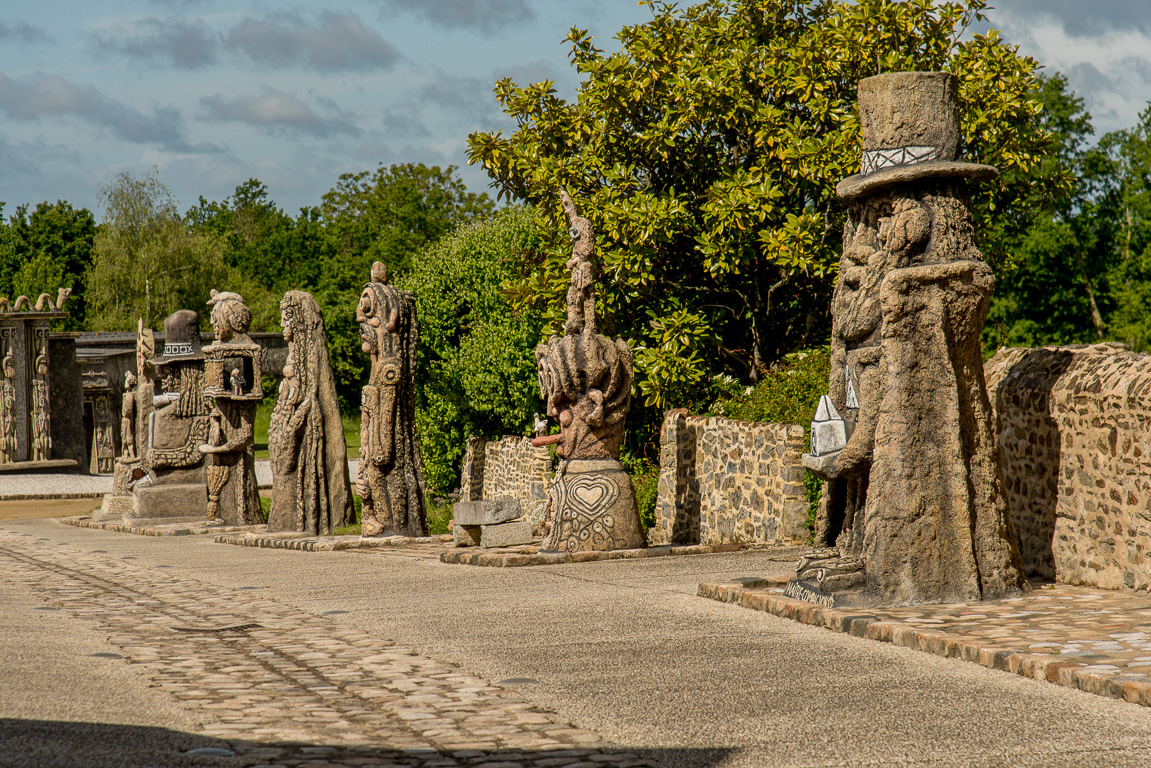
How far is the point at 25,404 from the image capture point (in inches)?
1216

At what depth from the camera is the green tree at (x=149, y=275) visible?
43.5 metres

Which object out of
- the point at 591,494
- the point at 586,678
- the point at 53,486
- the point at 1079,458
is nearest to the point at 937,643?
the point at 586,678

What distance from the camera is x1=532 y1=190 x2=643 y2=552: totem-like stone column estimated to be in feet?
34.6

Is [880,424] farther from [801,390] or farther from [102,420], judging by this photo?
[102,420]

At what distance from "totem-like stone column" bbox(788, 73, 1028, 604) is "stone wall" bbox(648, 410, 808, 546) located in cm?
420

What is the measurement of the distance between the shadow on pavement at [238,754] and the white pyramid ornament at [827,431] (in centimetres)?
365

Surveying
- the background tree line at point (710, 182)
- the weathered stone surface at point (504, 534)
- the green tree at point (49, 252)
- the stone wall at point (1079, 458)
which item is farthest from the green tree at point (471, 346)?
the green tree at point (49, 252)

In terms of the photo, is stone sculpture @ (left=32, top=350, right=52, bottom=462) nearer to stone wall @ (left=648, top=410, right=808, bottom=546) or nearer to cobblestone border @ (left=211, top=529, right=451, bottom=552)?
cobblestone border @ (left=211, top=529, right=451, bottom=552)

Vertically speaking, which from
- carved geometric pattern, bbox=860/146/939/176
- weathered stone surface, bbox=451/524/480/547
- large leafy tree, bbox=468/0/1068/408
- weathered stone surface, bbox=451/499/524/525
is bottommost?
weathered stone surface, bbox=451/524/480/547

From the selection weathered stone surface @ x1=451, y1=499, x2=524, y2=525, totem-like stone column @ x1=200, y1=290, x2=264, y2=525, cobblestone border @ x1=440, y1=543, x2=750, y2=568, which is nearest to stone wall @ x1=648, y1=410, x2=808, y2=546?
cobblestone border @ x1=440, y1=543, x2=750, y2=568

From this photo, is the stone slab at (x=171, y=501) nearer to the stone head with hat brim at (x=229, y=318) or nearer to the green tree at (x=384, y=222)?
the stone head with hat brim at (x=229, y=318)

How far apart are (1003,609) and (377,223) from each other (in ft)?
139

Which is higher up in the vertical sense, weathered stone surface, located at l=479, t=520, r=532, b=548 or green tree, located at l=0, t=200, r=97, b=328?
green tree, located at l=0, t=200, r=97, b=328

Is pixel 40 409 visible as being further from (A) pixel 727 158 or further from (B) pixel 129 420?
(A) pixel 727 158
